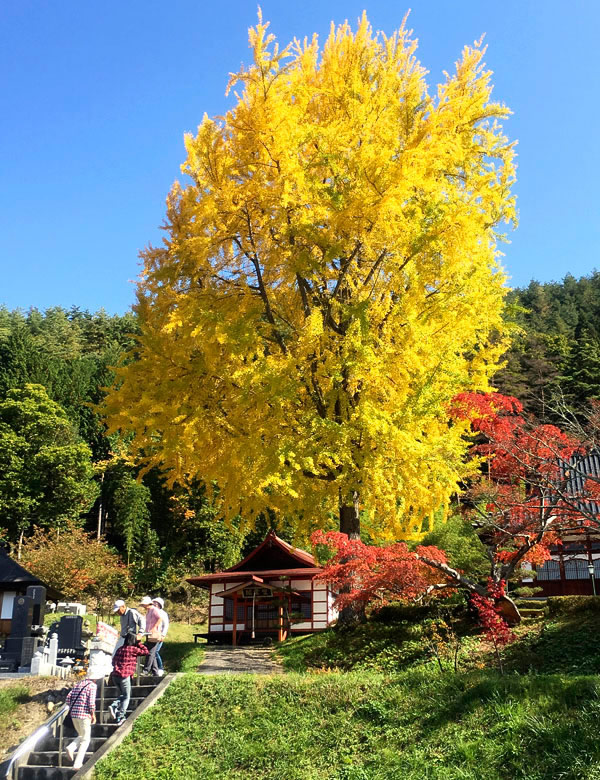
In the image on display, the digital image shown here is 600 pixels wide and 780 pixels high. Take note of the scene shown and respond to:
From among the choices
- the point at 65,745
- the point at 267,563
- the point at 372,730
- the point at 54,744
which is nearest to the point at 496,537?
the point at 372,730

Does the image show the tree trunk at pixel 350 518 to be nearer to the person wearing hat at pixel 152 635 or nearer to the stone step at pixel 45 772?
the person wearing hat at pixel 152 635

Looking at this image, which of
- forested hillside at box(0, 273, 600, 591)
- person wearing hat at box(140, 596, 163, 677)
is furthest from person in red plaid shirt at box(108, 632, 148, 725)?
forested hillside at box(0, 273, 600, 591)

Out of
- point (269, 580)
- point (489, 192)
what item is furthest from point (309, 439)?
point (269, 580)

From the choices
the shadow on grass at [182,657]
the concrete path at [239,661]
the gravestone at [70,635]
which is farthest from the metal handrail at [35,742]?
the gravestone at [70,635]

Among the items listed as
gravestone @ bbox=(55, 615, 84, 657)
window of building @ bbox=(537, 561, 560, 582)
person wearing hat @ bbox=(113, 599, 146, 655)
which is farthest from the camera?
window of building @ bbox=(537, 561, 560, 582)

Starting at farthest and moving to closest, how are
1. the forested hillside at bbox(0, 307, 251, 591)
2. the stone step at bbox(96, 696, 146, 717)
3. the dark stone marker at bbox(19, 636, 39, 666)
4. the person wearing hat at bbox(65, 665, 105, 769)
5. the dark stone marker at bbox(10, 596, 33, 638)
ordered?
the forested hillside at bbox(0, 307, 251, 591) < the dark stone marker at bbox(10, 596, 33, 638) < the dark stone marker at bbox(19, 636, 39, 666) < the stone step at bbox(96, 696, 146, 717) < the person wearing hat at bbox(65, 665, 105, 769)

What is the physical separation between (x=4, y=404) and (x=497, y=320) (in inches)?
1302

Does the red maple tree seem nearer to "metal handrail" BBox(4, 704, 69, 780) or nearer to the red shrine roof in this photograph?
"metal handrail" BBox(4, 704, 69, 780)

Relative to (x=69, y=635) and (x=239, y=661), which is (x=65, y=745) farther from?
(x=69, y=635)

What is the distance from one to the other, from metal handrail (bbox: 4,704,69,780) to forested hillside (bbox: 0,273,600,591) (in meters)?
20.8

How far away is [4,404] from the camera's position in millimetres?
37031

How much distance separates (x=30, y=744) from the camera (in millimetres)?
7926

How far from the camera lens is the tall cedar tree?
10.2 metres

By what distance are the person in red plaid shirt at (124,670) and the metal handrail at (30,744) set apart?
25.3 inches
